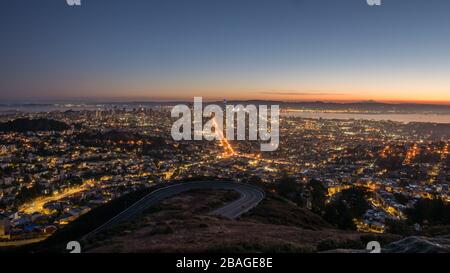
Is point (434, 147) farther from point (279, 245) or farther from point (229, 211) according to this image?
point (279, 245)

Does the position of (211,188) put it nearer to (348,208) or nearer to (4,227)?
(348,208)

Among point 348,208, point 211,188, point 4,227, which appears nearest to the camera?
point 4,227

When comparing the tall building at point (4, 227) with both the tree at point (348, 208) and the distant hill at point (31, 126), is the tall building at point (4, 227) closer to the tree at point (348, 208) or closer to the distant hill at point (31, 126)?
the tree at point (348, 208)

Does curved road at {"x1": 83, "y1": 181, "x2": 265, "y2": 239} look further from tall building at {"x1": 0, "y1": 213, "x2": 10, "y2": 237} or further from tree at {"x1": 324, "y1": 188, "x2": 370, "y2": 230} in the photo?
tall building at {"x1": 0, "y1": 213, "x2": 10, "y2": 237}

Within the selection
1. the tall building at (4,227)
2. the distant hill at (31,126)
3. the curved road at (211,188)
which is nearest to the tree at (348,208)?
the curved road at (211,188)

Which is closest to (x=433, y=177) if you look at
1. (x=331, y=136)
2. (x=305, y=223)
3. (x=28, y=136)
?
(x=305, y=223)

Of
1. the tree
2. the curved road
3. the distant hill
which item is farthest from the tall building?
the distant hill

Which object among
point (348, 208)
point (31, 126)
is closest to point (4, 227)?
point (348, 208)
